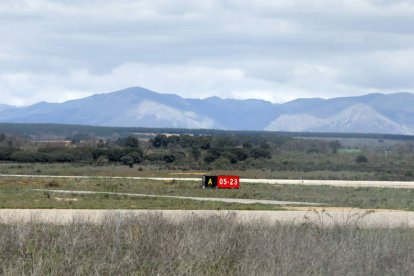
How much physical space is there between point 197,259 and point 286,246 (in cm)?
207

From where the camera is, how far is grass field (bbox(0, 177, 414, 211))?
36062 millimetres

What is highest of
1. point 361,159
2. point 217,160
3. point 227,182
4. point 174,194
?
point 227,182

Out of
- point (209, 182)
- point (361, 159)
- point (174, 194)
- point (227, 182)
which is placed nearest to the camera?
point (174, 194)

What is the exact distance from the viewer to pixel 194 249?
17.5 meters

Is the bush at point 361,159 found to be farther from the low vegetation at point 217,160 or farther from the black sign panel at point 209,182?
the black sign panel at point 209,182

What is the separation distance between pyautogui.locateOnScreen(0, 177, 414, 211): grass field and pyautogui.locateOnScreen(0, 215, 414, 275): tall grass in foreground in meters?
14.2

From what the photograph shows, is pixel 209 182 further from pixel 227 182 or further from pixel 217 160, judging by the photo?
pixel 217 160

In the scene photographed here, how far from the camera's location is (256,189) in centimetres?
5366

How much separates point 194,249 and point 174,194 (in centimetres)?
2968

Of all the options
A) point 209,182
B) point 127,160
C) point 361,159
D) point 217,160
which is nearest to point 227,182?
point 209,182

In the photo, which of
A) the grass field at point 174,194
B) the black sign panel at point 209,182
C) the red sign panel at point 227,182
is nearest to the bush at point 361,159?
the grass field at point 174,194

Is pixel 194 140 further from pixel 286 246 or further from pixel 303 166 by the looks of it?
pixel 286 246

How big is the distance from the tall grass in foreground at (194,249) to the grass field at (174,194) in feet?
46.7

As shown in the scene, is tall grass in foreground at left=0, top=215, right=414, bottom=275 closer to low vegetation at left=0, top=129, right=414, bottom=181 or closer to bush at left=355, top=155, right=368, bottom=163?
low vegetation at left=0, top=129, right=414, bottom=181
